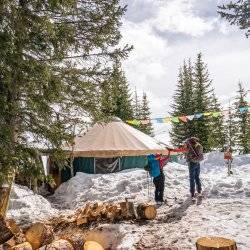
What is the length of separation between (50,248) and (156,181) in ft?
15.5

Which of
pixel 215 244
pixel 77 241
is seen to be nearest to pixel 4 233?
pixel 77 241

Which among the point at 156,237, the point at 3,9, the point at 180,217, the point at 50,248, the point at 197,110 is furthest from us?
the point at 197,110

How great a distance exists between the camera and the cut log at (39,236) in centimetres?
693

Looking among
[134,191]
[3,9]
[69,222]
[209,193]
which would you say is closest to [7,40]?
[3,9]

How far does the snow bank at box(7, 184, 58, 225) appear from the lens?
9.79m

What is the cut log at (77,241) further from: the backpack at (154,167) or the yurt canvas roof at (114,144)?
the yurt canvas roof at (114,144)

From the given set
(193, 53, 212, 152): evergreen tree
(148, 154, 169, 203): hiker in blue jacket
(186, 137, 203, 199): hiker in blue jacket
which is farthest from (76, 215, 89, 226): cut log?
(193, 53, 212, 152): evergreen tree

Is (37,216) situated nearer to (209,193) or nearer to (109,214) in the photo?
(109,214)

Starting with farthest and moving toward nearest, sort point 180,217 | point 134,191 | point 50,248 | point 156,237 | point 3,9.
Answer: point 134,191 → point 180,217 → point 3,9 → point 156,237 → point 50,248

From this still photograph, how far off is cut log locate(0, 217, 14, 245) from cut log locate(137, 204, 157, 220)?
3.08 meters

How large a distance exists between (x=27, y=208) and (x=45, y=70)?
5268 mm

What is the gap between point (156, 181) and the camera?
10.4 meters

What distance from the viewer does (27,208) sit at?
10922mm

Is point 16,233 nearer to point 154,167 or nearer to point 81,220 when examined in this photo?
point 81,220
